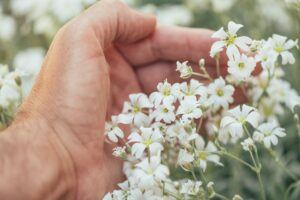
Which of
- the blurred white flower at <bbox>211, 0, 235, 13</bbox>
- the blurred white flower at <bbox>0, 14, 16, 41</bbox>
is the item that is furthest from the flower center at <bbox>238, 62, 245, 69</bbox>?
the blurred white flower at <bbox>0, 14, 16, 41</bbox>

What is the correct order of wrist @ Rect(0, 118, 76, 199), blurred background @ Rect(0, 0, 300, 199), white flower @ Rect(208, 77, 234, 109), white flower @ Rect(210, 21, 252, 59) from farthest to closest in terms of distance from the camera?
blurred background @ Rect(0, 0, 300, 199), white flower @ Rect(208, 77, 234, 109), white flower @ Rect(210, 21, 252, 59), wrist @ Rect(0, 118, 76, 199)

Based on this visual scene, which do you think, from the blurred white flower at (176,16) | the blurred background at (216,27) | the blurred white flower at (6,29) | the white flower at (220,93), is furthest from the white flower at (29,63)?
the white flower at (220,93)

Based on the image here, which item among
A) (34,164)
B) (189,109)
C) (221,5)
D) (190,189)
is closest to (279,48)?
(189,109)

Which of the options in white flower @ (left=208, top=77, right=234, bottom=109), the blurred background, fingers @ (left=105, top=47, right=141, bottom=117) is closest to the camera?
white flower @ (left=208, top=77, right=234, bottom=109)

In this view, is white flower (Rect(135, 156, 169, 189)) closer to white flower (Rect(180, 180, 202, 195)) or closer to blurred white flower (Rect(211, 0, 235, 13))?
white flower (Rect(180, 180, 202, 195))

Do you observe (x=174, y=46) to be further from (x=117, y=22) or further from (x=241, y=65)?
(x=241, y=65)

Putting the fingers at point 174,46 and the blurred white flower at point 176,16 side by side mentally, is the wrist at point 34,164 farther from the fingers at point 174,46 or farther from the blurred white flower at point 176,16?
the blurred white flower at point 176,16
